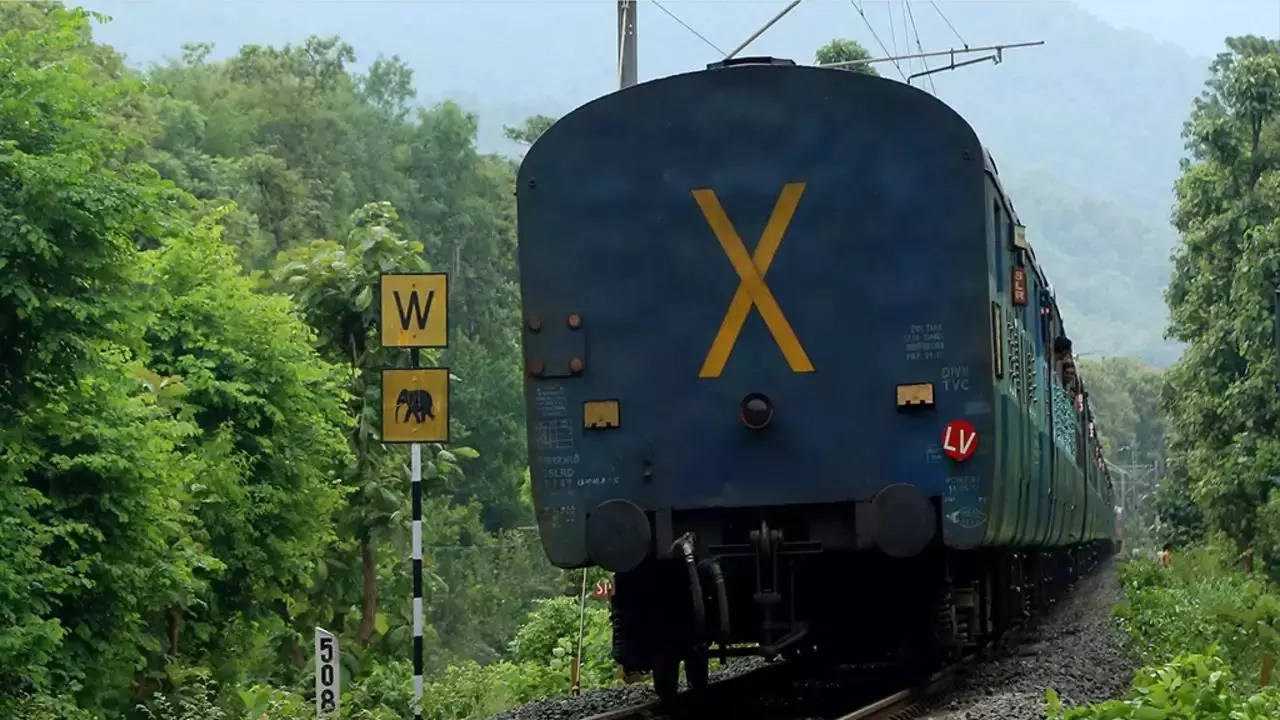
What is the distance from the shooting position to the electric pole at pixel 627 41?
1722 centimetres

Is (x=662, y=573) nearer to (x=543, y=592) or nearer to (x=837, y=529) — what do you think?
(x=837, y=529)

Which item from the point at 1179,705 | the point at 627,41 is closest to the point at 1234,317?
the point at 627,41

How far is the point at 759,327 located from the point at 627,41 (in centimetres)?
834

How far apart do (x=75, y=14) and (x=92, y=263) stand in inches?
99.2

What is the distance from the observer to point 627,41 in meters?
17.2

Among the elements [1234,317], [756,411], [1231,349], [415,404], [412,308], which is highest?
[1234,317]

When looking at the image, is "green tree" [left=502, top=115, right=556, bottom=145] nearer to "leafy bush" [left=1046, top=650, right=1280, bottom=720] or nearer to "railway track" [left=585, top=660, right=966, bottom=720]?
"railway track" [left=585, top=660, right=966, bottom=720]

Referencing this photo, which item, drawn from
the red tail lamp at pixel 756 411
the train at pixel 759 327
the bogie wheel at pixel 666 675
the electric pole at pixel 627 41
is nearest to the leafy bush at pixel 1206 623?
the train at pixel 759 327

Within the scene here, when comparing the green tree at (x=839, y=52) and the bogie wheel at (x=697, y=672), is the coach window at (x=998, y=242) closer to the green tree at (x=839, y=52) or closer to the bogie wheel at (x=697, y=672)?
the bogie wheel at (x=697, y=672)

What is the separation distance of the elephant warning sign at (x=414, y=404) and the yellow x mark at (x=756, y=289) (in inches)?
96.1

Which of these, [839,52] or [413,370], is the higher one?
[839,52]

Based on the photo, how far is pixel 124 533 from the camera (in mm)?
16781

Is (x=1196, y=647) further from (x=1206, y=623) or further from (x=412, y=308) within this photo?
(x=412, y=308)

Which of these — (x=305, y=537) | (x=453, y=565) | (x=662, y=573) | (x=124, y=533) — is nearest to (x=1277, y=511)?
(x=305, y=537)
